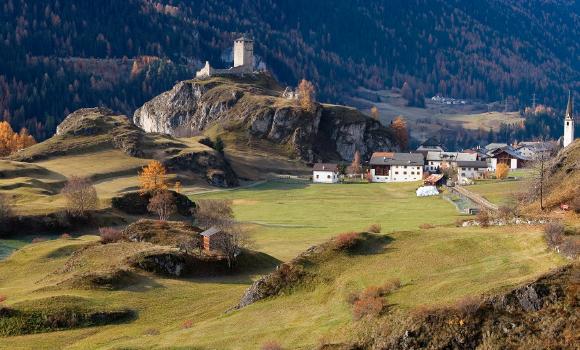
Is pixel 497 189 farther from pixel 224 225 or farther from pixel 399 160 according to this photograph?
pixel 224 225

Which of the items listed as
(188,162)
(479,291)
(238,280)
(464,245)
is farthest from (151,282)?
(188,162)

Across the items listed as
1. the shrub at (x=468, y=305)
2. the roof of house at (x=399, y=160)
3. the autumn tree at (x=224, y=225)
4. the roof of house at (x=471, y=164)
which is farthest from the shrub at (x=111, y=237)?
the roof of house at (x=399, y=160)

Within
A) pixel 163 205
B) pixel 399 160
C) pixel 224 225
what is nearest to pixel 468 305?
pixel 224 225

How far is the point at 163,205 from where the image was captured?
4592 inches

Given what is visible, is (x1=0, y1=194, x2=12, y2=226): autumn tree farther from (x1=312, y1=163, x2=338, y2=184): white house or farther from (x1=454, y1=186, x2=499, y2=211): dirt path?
(x1=312, y1=163, x2=338, y2=184): white house

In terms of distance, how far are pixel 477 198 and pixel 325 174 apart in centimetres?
6380

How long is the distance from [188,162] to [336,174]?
35.6 m

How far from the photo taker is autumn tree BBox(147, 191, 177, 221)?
114562mm

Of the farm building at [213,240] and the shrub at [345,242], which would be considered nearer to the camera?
the shrub at [345,242]

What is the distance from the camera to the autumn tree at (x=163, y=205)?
11456cm

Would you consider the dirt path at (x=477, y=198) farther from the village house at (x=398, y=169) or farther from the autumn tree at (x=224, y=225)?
the village house at (x=398, y=169)

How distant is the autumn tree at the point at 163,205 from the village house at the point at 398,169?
7937 cm

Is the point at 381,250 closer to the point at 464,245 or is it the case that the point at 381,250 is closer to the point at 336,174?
the point at 464,245

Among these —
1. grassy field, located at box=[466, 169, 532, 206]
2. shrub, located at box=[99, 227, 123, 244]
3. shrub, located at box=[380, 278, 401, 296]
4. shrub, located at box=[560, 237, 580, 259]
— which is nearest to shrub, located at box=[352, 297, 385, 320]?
shrub, located at box=[380, 278, 401, 296]
